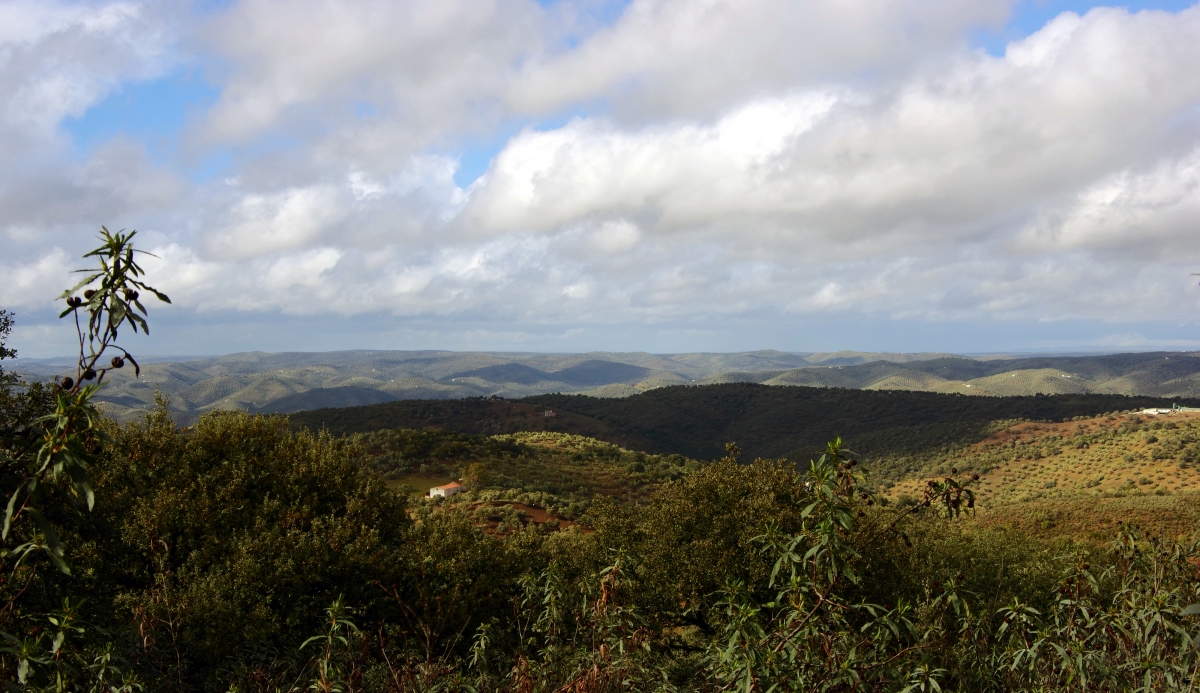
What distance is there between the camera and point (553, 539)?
27.2 metres

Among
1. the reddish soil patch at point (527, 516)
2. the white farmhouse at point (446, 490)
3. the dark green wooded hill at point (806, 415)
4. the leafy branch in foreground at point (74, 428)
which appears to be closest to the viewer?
the leafy branch in foreground at point (74, 428)

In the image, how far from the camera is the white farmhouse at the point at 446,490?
4439 centimetres

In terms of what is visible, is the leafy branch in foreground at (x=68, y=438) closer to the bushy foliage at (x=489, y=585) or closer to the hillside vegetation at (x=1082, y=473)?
the bushy foliage at (x=489, y=585)

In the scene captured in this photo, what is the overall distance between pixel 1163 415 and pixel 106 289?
4027 inches

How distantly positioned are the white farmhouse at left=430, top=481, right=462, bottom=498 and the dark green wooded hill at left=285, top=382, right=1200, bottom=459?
4321 cm

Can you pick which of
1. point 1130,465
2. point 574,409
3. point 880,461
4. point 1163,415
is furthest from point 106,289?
point 574,409

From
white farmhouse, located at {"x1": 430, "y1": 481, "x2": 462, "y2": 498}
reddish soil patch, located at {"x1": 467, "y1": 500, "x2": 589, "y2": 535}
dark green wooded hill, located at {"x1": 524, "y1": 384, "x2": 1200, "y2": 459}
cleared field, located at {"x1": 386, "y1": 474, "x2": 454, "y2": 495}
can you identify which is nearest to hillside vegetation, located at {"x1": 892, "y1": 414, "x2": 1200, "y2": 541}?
dark green wooded hill, located at {"x1": 524, "y1": 384, "x2": 1200, "y2": 459}

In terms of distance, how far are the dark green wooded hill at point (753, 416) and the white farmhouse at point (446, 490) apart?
142ft

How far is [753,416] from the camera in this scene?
135125 mm

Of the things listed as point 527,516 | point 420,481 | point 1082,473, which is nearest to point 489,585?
point 527,516

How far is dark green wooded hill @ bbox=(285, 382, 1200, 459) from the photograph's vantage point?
96.2 metres

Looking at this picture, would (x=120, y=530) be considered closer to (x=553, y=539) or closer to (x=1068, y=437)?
(x=553, y=539)

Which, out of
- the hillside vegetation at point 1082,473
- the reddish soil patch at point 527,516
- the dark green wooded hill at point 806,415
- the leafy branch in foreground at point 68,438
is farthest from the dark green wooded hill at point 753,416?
the leafy branch in foreground at point 68,438

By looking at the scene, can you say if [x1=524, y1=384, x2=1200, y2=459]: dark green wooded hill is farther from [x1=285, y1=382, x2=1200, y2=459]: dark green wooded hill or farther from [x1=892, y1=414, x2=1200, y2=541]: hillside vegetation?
[x1=892, y1=414, x2=1200, y2=541]: hillside vegetation
